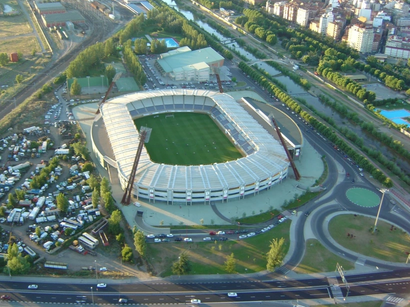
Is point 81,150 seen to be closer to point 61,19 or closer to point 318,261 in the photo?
point 318,261

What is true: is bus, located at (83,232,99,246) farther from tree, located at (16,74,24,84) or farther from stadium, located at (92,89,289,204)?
tree, located at (16,74,24,84)

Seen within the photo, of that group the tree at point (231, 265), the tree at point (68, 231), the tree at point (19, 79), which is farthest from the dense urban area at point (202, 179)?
the tree at point (19, 79)

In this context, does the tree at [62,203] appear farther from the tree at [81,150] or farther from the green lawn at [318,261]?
the green lawn at [318,261]

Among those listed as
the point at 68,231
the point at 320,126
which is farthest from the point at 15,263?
the point at 320,126

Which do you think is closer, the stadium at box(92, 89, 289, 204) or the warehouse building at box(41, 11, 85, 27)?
the stadium at box(92, 89, 289, 204)

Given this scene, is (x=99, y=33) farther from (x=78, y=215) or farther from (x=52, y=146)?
(x=78, y=215)

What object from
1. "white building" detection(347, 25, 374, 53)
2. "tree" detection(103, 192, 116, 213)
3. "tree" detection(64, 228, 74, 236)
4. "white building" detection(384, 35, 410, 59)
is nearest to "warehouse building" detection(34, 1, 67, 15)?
"white building" detection(347, 25, 374, 53)

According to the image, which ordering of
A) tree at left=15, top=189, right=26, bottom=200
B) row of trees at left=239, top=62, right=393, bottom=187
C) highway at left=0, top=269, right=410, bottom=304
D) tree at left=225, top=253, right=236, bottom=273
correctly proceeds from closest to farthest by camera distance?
1. highway at left=0, top=269, right=410, bottom=304
2. tree at left=225, top=253, right=236, bottom=273
3. tree at left=15, top=189, right=26, bottom=200
4. row of trees at left=239, top=62, right=393, bottom=187
